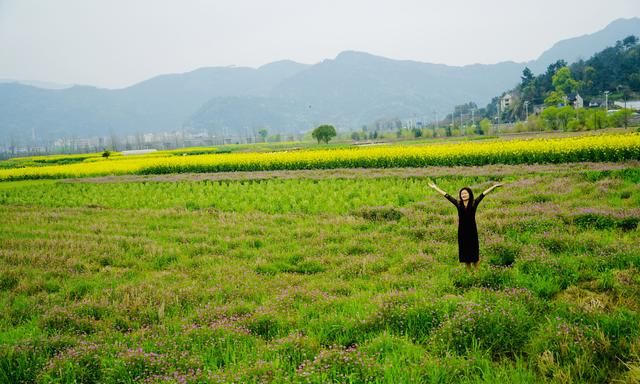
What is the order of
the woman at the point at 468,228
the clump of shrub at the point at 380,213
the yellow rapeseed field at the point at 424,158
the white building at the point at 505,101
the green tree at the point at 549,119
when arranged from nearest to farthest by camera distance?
the woman at the point at 468,228
the clump of shrub at the point at 380,213
the yellow rapeseed field at the point at 424,158
the green tree at the point at 549,119
the white building at the point at 505,101

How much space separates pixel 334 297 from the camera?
6.63 m

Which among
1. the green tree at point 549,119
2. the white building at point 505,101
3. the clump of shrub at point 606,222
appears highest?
the white building at point 505,101

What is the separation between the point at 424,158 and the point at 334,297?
76.5ft

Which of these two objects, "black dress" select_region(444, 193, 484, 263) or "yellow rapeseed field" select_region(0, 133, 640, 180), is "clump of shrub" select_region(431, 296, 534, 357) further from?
"yellow rapeseed field" select_region(0, 133, 640, 180)

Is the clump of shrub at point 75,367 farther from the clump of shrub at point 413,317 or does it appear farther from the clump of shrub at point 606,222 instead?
the clump of shrub at point 606,222

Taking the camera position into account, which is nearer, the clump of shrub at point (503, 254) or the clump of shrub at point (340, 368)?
the clump of shrub at point (340, 368)

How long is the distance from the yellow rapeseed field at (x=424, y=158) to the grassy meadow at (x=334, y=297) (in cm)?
1104

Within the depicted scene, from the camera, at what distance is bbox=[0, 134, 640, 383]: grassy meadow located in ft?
14.9

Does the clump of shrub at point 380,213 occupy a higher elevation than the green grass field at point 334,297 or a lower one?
higher

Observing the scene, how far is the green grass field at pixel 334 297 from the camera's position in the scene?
14.9ft

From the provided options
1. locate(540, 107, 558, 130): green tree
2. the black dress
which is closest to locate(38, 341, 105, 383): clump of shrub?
the black dress

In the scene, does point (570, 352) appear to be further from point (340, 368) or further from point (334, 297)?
point (334, 297)

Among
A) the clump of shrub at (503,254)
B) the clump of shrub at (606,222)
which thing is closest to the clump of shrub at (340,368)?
the clump of shrub at (503,254)

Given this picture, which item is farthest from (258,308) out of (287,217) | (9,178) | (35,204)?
(9,178)
